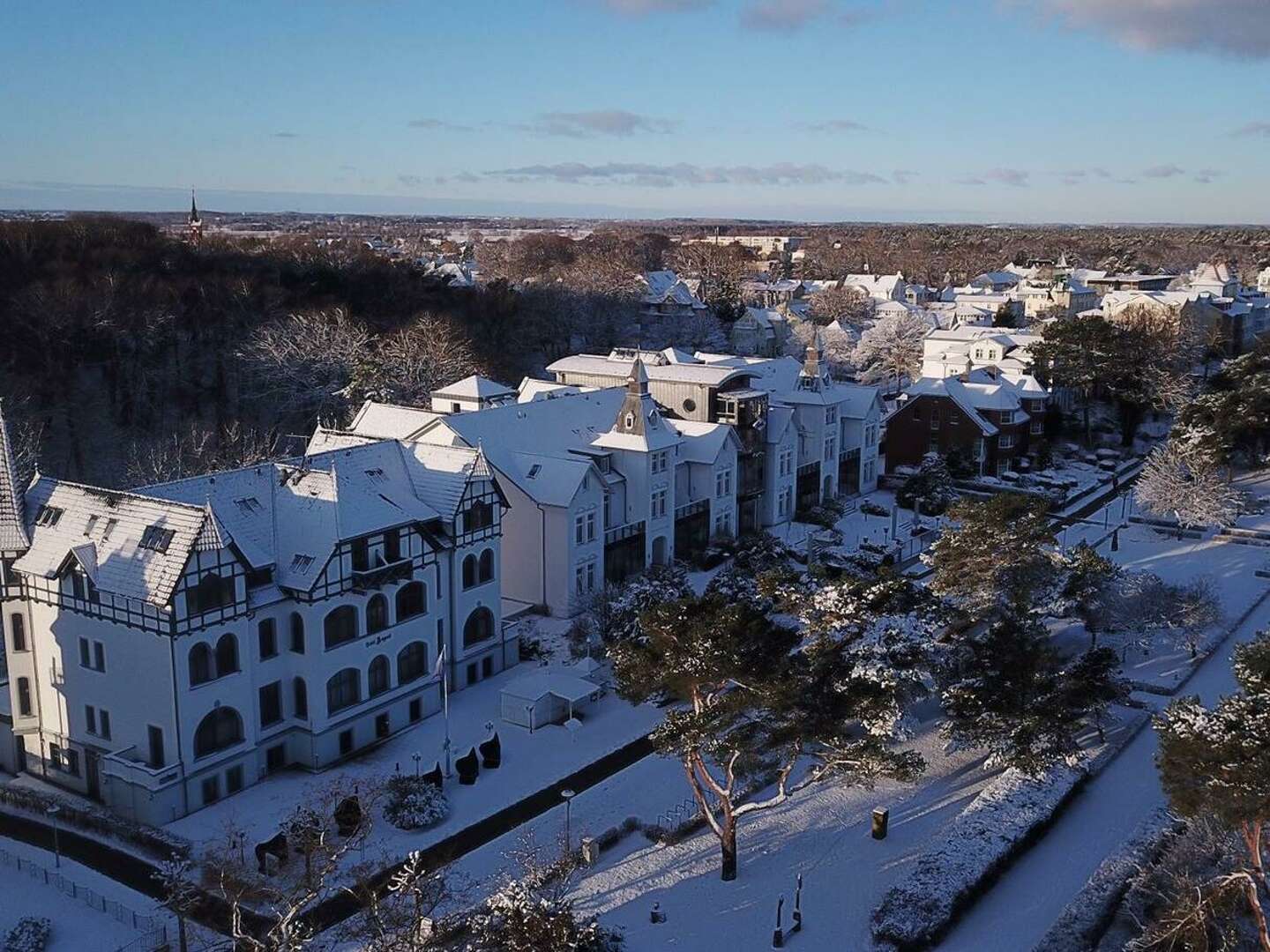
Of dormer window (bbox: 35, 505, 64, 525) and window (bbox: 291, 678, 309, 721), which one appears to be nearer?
dormer window (bbox: 35, 505, 64, 525)

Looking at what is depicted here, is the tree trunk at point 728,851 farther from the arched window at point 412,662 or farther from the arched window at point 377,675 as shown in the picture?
the arched window at point 412,662

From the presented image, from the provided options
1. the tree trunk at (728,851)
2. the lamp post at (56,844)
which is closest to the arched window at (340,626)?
the lamp post at (56,844)

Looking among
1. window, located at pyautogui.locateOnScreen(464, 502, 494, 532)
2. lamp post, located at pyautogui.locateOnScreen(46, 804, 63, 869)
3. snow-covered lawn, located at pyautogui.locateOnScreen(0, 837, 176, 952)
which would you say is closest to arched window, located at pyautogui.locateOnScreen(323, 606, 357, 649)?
window, located at pyautogui.locateOnScreen(464, 502, 494, 532)

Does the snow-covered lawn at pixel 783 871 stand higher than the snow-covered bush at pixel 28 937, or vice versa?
the snow-covered bush at pixel 28 937

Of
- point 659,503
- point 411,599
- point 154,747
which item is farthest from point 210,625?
point 659,503

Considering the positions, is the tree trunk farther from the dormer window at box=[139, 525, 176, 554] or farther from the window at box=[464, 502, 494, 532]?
the dormer window at box=[139, 525, 176, 554]

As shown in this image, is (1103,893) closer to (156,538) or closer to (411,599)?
(411,599)
